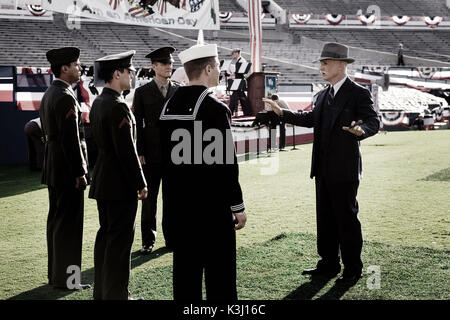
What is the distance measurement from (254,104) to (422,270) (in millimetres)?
12431

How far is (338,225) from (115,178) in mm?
1897

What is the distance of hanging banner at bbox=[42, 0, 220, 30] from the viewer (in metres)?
13.9

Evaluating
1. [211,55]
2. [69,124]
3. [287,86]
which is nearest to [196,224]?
[211,55]

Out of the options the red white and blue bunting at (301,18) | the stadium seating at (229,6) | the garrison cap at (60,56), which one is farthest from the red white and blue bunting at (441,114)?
the garrison cap at (60,56)

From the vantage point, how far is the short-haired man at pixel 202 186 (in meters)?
3.23

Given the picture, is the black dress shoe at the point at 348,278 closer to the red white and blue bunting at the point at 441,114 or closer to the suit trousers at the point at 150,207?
the suit trousers at the point at 150,207

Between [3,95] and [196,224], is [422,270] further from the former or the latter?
[3,95]

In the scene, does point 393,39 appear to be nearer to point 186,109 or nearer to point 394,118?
point 394,118

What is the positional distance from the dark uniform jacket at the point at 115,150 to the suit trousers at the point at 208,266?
0.88m

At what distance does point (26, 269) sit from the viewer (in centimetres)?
519

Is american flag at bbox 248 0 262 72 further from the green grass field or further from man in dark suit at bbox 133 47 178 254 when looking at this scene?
man in dark suit at bbox 133 47 178 254

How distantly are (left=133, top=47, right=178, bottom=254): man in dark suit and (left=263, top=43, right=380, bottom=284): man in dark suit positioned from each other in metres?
1.39

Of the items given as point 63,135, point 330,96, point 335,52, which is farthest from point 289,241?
point 63,135

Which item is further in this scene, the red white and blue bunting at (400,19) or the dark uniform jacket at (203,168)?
the red white and blue bunting at (400,19)
